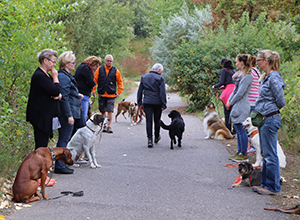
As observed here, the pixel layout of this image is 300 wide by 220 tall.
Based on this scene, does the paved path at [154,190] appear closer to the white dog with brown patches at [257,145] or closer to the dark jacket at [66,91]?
the white dog with brown patches at [257,145]

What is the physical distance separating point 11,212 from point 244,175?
3750mm

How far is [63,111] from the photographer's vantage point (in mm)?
6301

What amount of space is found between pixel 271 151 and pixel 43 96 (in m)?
3.83

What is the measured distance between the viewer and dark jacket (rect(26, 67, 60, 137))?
213 inches

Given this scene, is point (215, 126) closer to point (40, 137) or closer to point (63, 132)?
point (63, 132)

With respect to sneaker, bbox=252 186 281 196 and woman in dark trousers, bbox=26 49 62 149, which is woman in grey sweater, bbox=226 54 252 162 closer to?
sneaker, bbox=252 186 281 196

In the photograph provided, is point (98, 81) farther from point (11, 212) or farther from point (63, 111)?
point (11, 212)

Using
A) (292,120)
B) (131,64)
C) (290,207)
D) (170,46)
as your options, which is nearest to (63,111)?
(290,207)

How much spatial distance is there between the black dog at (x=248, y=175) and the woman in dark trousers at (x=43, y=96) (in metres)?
3.36

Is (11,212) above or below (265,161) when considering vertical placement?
below

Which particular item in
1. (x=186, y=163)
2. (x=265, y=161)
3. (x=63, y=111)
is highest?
(x=63, y=111)

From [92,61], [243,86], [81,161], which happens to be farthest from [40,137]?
[243,86]

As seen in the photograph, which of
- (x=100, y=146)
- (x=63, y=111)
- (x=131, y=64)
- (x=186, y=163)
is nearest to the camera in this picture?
(x=63, y=111)

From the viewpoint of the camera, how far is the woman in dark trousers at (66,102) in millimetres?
6273
